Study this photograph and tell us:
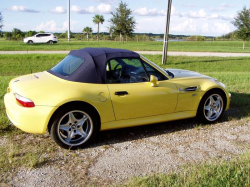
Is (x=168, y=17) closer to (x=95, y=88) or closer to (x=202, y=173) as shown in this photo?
(x=95, y=88)

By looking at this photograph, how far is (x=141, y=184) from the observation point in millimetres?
3020

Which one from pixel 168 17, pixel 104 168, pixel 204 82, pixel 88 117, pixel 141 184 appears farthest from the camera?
pixel 168 17

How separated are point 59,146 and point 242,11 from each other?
33664 millimetres

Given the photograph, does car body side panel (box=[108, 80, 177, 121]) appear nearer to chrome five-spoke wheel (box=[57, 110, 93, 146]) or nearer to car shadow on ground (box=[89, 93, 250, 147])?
car shadow on ground (box=[89, 93, 250, 147])

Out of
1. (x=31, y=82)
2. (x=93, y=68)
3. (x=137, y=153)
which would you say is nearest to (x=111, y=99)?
(x=93, y=68)

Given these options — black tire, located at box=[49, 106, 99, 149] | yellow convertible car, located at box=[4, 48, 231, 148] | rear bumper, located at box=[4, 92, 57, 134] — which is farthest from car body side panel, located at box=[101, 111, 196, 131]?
rear bumper, located at box=[4, 92, 57, 134]

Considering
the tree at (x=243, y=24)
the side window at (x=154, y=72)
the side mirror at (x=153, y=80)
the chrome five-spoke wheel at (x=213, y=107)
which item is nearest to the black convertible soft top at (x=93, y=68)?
the side window at (x=154, y=72)

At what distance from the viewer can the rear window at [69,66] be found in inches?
170

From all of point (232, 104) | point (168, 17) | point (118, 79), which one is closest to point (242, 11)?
point (168, 17)

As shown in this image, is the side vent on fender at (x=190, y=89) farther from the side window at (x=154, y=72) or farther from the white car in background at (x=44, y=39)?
the white car in background at (x=44, y=39)

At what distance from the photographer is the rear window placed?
4.33m

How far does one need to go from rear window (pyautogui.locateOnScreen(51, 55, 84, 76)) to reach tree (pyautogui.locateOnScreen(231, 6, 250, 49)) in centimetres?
3151

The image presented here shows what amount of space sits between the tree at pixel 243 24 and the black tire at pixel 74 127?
1261 inches

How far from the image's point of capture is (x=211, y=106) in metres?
5.22
